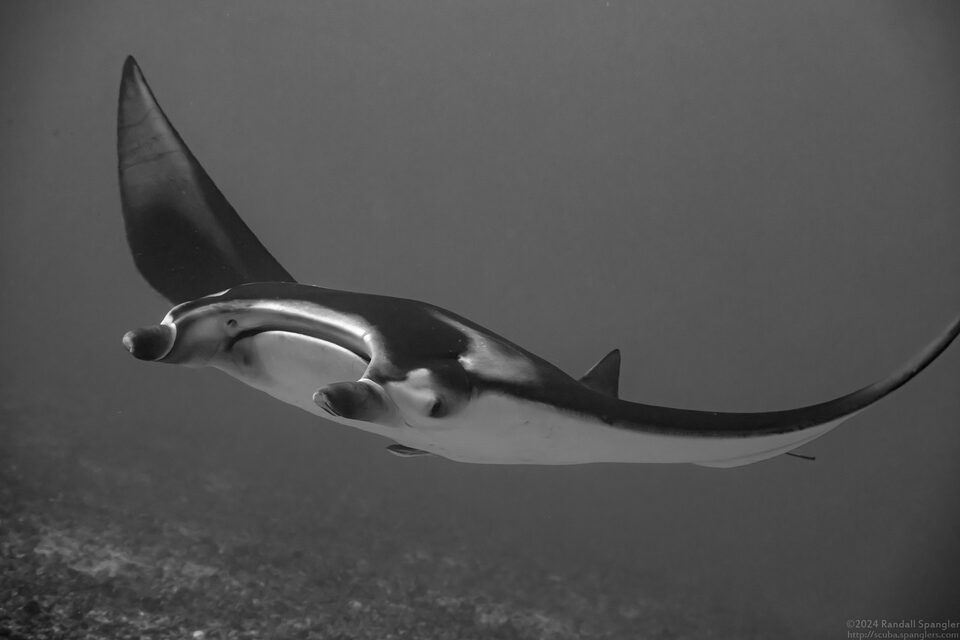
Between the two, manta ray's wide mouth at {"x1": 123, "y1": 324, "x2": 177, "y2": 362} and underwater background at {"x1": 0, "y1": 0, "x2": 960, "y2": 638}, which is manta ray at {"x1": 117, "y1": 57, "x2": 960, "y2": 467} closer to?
manta ray's wide mouth at {"x1": 123, "y1": 324, "x2": 177, "y2": 362}

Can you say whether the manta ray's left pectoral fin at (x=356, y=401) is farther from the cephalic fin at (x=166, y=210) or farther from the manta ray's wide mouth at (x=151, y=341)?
the cephalic fin at (x=166, y=210)

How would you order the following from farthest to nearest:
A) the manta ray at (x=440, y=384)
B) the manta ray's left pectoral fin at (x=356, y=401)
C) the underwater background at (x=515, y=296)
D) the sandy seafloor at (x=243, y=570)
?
the underwater background at (x=515, y=296) < the sandy seafloor at (x=243, y=570) < the manta ray at (x=440, y=384) < the manta ray's left pectoral fin at (x=356, y=401)

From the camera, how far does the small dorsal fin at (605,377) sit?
8.06 feet

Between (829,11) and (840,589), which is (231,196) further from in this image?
(840,589)

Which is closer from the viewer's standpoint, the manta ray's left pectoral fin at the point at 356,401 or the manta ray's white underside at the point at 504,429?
the manta ray's left pectoral fin at the point at 356,401

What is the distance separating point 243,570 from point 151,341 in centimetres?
465

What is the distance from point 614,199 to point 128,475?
99.2 feet

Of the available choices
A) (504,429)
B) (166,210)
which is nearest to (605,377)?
(504,429)

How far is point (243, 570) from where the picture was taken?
17.5ft

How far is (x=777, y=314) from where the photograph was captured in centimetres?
3291

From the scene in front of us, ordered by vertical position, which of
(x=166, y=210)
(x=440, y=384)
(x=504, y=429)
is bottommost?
(x=504, y=429)

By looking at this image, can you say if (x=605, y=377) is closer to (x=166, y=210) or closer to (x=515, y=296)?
(x=166, y=210)

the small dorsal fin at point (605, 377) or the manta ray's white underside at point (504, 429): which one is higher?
the small dorsal fin at point (605, 377)

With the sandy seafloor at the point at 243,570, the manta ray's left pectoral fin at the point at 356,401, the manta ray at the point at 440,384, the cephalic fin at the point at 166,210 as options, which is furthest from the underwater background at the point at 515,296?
the manta ray's left pectoral fin at the point at 356,401
